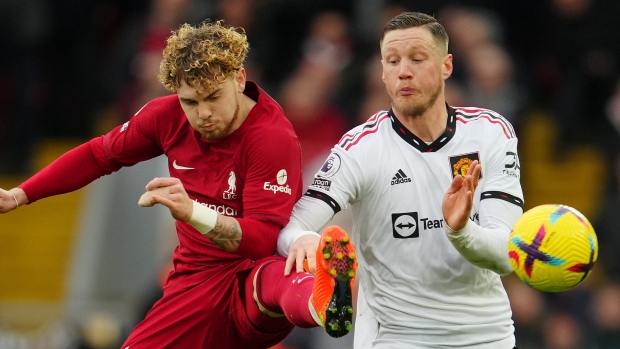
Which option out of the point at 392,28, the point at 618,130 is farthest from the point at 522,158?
the point at 392,28

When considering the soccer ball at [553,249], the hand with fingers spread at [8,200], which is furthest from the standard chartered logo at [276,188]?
the hand with fingers spread at [8,200]

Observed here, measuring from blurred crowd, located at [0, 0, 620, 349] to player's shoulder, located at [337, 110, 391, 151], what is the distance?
13.9ft

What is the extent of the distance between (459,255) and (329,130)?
5113mm

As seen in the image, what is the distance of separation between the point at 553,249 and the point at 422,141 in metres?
0.97

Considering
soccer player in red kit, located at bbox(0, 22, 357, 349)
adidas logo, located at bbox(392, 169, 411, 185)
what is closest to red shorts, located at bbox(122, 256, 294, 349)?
soccer player in red kit, located at bbox(0, 22, 357, 349)

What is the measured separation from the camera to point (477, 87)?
11320mm

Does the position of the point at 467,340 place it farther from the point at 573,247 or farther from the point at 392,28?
the point at 392,28

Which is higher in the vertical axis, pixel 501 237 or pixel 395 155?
pixel 395 155

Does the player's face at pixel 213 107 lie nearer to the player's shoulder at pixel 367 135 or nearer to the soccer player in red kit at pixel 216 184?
the soccer player in red kit at pixel 216 184

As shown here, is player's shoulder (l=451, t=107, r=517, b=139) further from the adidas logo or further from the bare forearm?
the bare forearm

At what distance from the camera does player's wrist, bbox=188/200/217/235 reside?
A: 5.69 meters

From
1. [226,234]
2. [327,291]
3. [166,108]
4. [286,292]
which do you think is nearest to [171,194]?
[226,234]

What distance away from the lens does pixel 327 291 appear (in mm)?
5484

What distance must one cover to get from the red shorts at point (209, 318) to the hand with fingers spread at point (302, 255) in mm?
351
